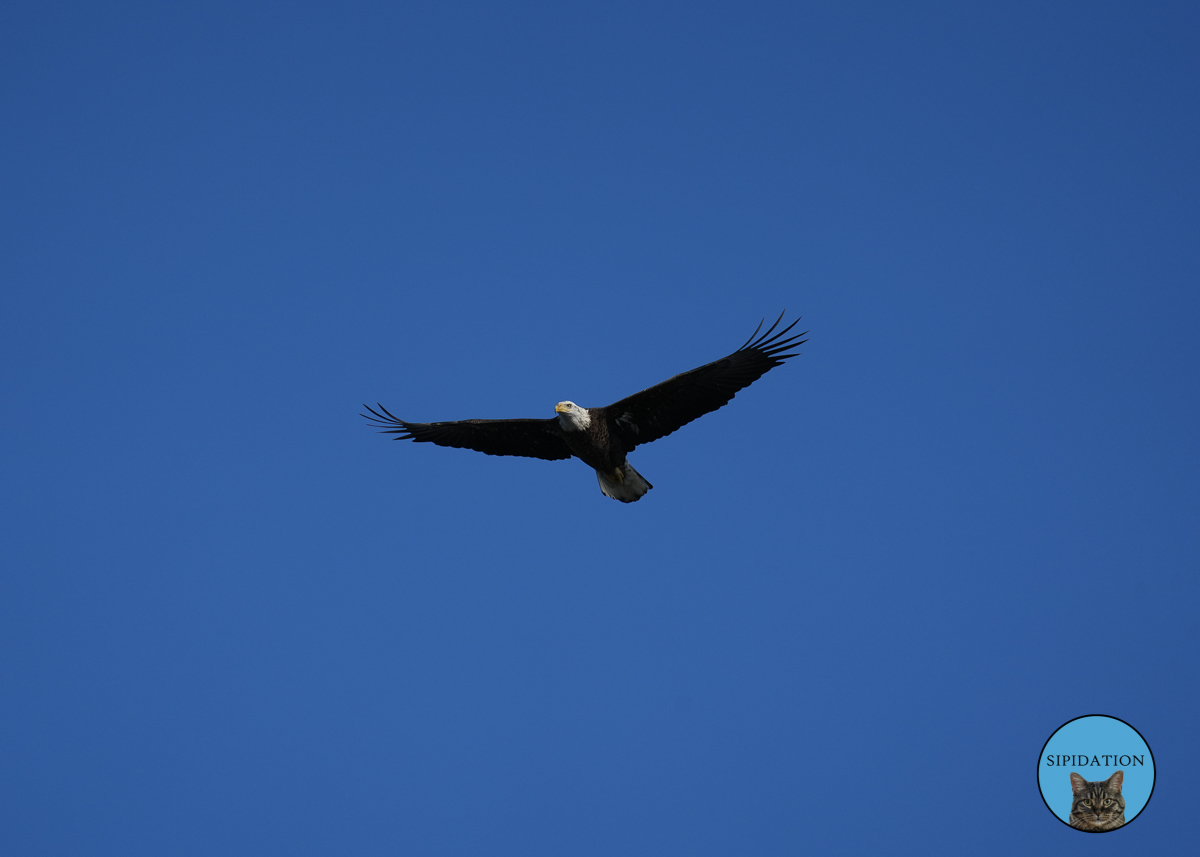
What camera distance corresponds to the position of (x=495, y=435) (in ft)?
36.1

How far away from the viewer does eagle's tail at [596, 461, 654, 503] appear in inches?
420

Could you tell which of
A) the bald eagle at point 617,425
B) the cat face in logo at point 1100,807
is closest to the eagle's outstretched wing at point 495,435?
the bald eagle at point 617,425

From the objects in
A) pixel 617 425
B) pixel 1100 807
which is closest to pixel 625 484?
pixel 617 425

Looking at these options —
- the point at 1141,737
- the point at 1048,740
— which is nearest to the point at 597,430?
the point at 1048,740

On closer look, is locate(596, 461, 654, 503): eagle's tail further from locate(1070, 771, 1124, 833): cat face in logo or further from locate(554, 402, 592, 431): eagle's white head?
locate(1070, 771, 1124, 833): cat face in logo

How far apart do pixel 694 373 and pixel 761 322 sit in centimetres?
91

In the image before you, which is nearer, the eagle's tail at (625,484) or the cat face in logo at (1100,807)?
the cat face in logo at (1100,807)

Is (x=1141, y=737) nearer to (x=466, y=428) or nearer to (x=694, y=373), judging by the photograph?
(x=694, y=373)

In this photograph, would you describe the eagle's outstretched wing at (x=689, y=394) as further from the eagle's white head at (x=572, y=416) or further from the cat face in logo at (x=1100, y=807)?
the cat face in logo at (x=1100, y=807)

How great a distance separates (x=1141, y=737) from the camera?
8.80m

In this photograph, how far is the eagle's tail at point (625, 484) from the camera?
35.0ft

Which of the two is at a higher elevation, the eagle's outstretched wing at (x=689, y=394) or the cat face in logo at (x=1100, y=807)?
the eagle's outstretched wing at (x=689, y=394)

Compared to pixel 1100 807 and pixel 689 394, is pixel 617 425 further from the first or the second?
pixel 1100 807

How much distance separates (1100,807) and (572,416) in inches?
262
